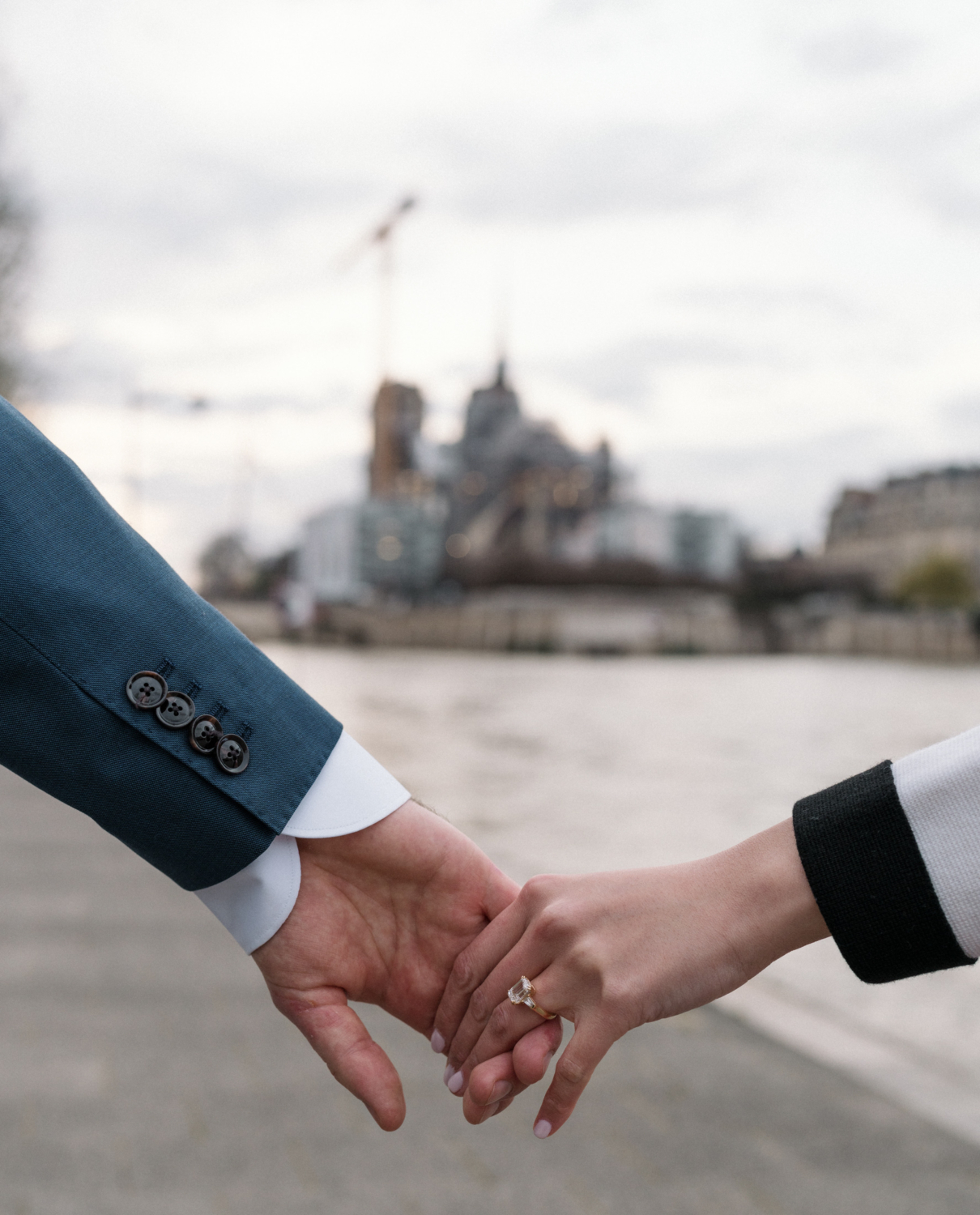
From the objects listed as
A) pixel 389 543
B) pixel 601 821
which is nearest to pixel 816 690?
pixel 601 821

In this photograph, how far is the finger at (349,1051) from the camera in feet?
6.16

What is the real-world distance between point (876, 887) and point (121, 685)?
108 cm

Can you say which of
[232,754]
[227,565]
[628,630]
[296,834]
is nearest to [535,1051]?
[296,834]

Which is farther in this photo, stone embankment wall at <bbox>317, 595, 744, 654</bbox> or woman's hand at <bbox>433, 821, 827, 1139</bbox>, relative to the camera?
stone embankment wall at <bbox>317, 595, 744, 654</bbox>

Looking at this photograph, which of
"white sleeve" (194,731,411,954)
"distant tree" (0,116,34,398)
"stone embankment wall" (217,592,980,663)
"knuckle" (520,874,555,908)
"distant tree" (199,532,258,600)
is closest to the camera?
"white sleeve" (194,731,411,954)

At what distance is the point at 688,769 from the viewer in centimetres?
1382

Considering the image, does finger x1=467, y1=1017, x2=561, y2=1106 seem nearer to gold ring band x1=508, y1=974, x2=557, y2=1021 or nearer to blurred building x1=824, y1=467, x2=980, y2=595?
gold ring band x1=508, y1=974, x2=557, y2=1021

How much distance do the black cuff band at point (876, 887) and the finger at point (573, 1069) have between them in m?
0.38

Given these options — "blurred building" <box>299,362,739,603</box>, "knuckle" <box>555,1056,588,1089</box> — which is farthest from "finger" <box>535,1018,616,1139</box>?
"blurred building" <box>299,362,739,603</box>

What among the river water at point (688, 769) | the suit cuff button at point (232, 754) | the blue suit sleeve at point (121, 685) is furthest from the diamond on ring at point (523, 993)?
the river water at point (688, 769)

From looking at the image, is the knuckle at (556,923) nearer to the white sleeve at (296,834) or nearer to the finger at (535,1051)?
the finger at (535,1051)

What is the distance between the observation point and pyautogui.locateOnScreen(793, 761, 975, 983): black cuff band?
1.63 metres

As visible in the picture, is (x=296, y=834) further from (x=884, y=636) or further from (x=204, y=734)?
(x=884, y=636)

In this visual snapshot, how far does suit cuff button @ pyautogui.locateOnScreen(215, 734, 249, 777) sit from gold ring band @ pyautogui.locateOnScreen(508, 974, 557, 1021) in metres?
0.59
